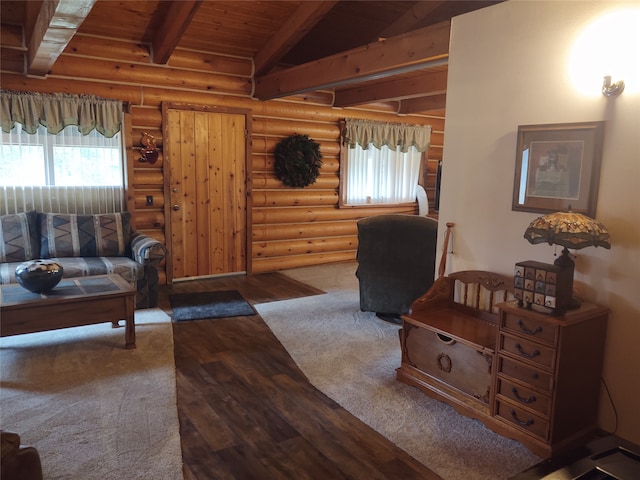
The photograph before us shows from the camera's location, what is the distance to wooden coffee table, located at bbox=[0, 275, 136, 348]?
3.18m

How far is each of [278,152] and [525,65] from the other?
3.84 metres

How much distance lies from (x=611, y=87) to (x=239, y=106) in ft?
14.1

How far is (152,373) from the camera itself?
3.21 m

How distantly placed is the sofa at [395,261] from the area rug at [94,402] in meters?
1.83

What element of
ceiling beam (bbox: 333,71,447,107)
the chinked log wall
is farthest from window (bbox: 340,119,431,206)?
ceiling beam (bbox: 333,71,447,107)

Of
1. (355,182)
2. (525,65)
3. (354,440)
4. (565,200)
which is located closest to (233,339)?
(354,440)

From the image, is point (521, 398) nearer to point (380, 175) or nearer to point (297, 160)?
point (297, 160)

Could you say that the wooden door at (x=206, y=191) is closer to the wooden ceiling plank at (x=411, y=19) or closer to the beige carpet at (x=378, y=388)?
the beige carpet at (x=378, y=388)

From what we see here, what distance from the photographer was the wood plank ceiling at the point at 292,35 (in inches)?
150

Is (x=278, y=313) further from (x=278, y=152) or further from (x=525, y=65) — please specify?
(x=525, y=65)

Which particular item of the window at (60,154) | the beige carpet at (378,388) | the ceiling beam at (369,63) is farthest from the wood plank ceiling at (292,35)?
the beige carpet at (378,388)

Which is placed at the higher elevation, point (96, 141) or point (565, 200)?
point (96, 141)

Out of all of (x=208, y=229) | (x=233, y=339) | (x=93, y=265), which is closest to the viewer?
(x=233, y=339)

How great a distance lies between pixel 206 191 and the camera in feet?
18.6
